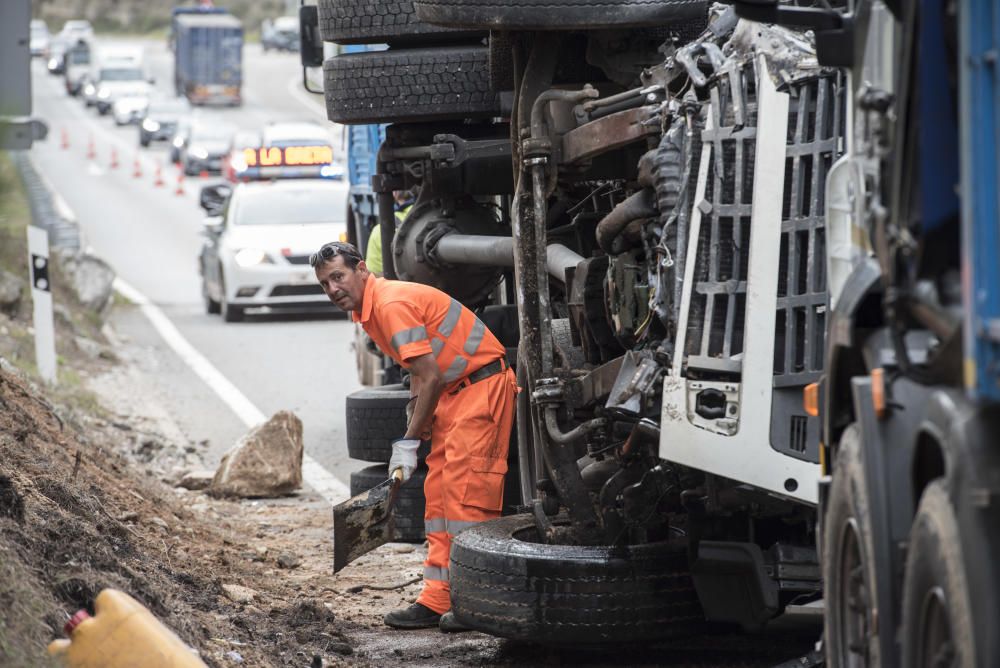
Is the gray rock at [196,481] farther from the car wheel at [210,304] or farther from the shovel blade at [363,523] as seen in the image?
the car wheel at [210,304]

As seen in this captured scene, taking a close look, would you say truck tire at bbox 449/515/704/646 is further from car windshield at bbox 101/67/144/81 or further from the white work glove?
car windshield at bbox 101/67/144/81

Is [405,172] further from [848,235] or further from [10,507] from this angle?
[848,235]

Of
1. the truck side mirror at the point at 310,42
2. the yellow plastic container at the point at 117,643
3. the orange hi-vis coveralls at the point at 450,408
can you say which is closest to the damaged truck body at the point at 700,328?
the orange hi-vis coveralls at the point at 450,408

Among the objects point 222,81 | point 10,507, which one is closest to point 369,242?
point 10,507

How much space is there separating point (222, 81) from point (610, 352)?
5817 cm

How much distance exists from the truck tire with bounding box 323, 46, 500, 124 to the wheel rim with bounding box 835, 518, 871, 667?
4043 mm

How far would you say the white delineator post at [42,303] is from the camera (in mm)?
12875

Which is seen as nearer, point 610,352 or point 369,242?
point 610,352

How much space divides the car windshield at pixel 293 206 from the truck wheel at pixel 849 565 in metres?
16.4

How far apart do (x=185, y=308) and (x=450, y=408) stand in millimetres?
15917

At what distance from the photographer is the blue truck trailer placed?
6269 centimetres

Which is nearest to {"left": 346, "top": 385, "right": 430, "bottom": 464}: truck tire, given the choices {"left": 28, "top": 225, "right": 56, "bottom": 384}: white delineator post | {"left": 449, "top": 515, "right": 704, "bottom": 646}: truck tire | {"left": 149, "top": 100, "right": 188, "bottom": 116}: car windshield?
{"left": 449, "top": 515, "right": 704, "bottom": 646}: truck tire

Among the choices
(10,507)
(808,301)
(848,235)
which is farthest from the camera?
(10,507)

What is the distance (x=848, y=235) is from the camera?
469 centimetres
